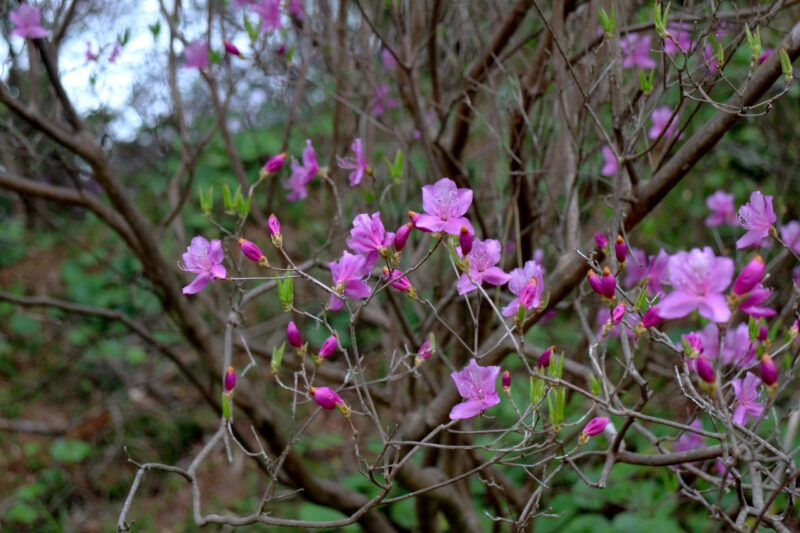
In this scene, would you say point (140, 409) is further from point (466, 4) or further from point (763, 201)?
point (763, 201)

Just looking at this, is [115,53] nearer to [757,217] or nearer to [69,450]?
[757,217]

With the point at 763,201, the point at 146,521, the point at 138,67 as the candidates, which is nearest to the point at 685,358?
the point at 763,201

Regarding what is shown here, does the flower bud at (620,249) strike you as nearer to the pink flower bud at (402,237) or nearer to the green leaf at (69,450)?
the pink flower bud at (402,237)

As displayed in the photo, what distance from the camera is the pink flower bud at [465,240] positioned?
1.11 meters

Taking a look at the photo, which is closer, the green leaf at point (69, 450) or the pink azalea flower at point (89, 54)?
the pink azalea flower at point (89, 54)

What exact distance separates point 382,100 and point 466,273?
4.95 feet

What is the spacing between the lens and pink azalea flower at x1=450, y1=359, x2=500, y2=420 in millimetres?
1243

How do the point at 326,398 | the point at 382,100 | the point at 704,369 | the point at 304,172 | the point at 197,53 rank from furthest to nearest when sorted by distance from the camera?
the point at 382,100 → the point at 197,53 → the point at 304,172 → the point at 326,398 → the point at 704,369

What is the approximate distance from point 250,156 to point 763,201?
5.58m

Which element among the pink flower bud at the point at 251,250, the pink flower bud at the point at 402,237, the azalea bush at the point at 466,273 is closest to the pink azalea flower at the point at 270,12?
the azalea bush at the point at 466,273

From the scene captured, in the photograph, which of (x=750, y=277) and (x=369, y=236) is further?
(x=369, y=236)

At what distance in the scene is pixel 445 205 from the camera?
1.24 meters

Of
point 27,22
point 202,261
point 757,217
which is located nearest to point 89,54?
point 27,22

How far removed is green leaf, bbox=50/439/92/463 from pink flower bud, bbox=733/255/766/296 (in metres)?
3.94
